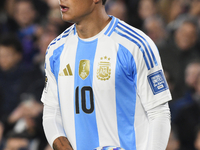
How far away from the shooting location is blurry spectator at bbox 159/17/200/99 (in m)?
4.98

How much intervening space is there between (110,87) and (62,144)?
0.51 metres

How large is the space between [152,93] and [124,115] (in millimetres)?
233

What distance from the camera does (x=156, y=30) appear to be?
18.2 ft

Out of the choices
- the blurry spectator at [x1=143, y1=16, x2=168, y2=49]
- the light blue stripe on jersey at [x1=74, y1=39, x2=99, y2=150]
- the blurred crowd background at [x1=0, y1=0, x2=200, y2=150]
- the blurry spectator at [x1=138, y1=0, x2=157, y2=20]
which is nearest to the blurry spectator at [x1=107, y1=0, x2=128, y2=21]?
the blurred crowd background at [x1=0, y1=0, x2=200, y2=150]

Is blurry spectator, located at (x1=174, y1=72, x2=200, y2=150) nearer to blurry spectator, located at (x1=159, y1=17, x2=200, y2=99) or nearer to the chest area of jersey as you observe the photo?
blurry spectator, located at (x1=159, y1=17, x2=200, y2=99)

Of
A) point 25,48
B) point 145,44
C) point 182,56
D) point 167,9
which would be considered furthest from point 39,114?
point 167,9

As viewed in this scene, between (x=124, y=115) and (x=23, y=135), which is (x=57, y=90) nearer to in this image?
(x=124, y=115)

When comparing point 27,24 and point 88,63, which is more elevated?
point 27,24

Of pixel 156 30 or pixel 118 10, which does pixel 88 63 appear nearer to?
pixel 156 30

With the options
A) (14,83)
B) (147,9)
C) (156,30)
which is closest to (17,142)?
(14,83)

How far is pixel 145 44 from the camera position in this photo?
7.51 feet

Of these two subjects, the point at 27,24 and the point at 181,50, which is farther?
the point at 27,24

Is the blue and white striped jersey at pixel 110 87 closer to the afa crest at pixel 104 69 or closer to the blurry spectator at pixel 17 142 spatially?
the afa crest at pixel 104 69

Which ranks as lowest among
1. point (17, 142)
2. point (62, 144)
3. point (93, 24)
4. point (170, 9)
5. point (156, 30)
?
point (17, 142)
